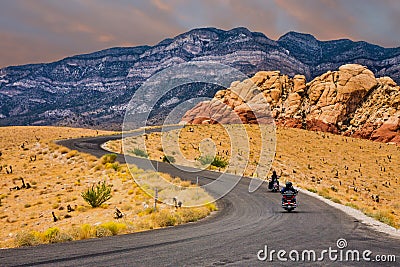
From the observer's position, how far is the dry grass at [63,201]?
13.6 m

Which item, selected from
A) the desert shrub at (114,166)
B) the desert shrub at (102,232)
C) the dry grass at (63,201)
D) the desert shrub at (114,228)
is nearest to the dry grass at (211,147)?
the desert shrub at (114,166)

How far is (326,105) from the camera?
77438 mm

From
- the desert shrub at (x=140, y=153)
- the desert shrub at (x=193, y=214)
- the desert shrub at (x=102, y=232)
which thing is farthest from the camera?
the desert shrub at (x=140, y=153)

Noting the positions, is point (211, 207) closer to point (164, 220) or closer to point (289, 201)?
point (289, 201)

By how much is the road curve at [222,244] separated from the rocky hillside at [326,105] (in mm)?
57502

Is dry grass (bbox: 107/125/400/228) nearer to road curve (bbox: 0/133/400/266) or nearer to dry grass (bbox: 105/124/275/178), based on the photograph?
dry grass (bbox: 105/124/275/178)

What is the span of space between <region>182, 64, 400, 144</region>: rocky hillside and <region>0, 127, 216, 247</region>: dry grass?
41.3m

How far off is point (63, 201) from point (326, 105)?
64.8 meters

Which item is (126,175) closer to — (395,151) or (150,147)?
(150,147)

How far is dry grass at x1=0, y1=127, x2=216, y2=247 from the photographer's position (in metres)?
13.6

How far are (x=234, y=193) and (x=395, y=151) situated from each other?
1787 inches

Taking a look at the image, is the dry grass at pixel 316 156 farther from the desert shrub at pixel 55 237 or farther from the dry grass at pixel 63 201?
the desert shrub at pixel 55 237

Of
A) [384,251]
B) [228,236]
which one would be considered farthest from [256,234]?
[384,251]

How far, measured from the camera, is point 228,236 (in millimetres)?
12016
